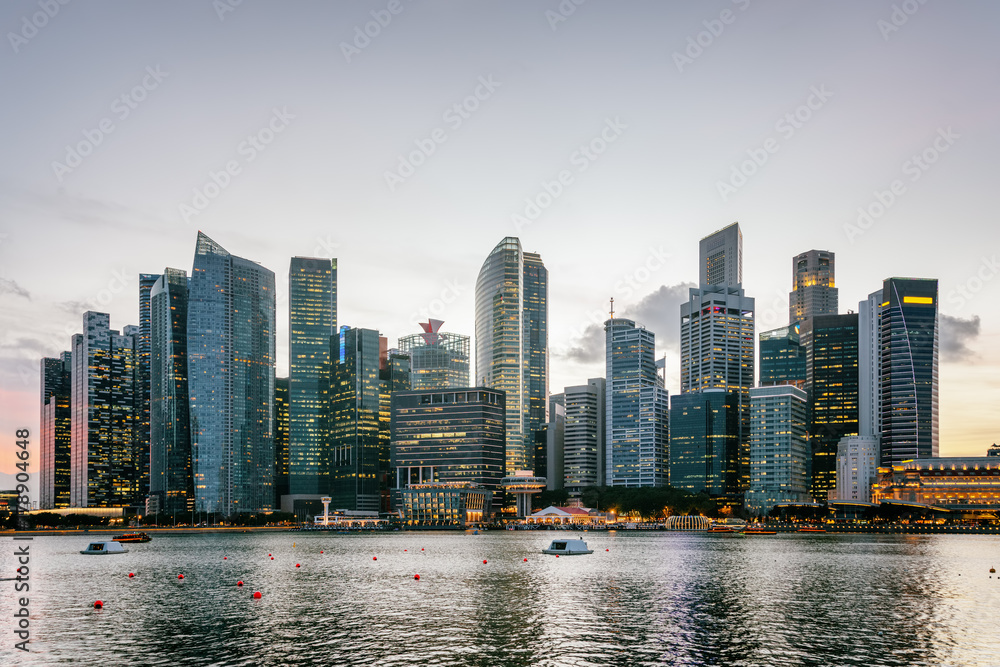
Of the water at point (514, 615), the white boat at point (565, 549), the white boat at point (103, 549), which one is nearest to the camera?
the water at point (514, 615)

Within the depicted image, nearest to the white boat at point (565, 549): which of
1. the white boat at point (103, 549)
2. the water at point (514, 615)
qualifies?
the water at point (514, 615)

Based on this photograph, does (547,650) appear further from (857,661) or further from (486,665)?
(857,661)

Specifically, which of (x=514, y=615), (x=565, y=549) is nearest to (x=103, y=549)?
(x=565, y=549)

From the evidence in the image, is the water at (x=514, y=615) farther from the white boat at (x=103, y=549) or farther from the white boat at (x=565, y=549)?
the white boat at (x=103, y=549)

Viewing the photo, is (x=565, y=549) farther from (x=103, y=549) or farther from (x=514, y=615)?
(x=514, y=615)

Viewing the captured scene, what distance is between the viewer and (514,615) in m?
67.7

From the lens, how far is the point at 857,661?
1965 inches

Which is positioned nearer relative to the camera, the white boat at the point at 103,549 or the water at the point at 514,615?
the water at the point at 514,615

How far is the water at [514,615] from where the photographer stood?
170 feet

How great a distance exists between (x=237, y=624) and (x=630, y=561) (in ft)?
261

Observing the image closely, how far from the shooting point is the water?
51.8 meters

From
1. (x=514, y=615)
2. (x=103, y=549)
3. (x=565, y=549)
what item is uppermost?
(x=514, y=615)

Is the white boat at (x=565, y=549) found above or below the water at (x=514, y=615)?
below

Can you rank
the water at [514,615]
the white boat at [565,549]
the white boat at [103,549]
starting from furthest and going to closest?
the white boat at [103,549] < the white boat at [565,549] < the water at [514,615]
